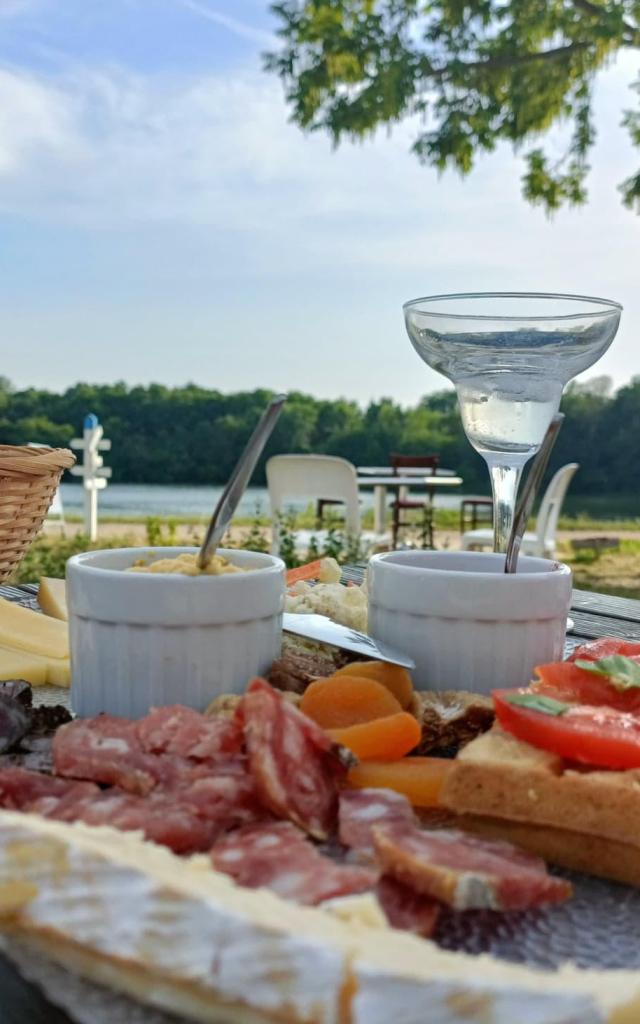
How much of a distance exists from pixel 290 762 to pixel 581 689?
35 cm

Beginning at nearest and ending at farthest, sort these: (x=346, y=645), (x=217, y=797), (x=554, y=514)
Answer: (x=217, y=797) < (x=346, y=645) < (x=554, y=514)

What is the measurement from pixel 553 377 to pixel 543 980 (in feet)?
3.81

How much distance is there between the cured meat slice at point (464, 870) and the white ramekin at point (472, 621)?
41cm

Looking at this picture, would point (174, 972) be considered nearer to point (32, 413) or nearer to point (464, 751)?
point (464, 751)

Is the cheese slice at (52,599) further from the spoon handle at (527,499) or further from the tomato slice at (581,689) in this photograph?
the tomato slice at (581,689)

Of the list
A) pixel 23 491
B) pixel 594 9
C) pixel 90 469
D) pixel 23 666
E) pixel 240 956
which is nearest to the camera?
pixel 240 956

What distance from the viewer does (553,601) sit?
117cm

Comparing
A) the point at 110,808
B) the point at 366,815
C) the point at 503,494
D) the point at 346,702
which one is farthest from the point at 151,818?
the point at 503,494

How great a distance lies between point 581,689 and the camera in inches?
39.4

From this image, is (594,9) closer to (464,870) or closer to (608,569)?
(608,569)

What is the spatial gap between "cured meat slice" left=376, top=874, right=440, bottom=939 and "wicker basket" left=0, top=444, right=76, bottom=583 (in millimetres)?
1366

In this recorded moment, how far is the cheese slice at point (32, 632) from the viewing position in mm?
1381

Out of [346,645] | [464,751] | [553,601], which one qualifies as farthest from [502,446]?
[464,751]

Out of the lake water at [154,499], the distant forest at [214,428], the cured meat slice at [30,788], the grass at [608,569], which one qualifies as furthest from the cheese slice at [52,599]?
the distant forest at [214,428]
